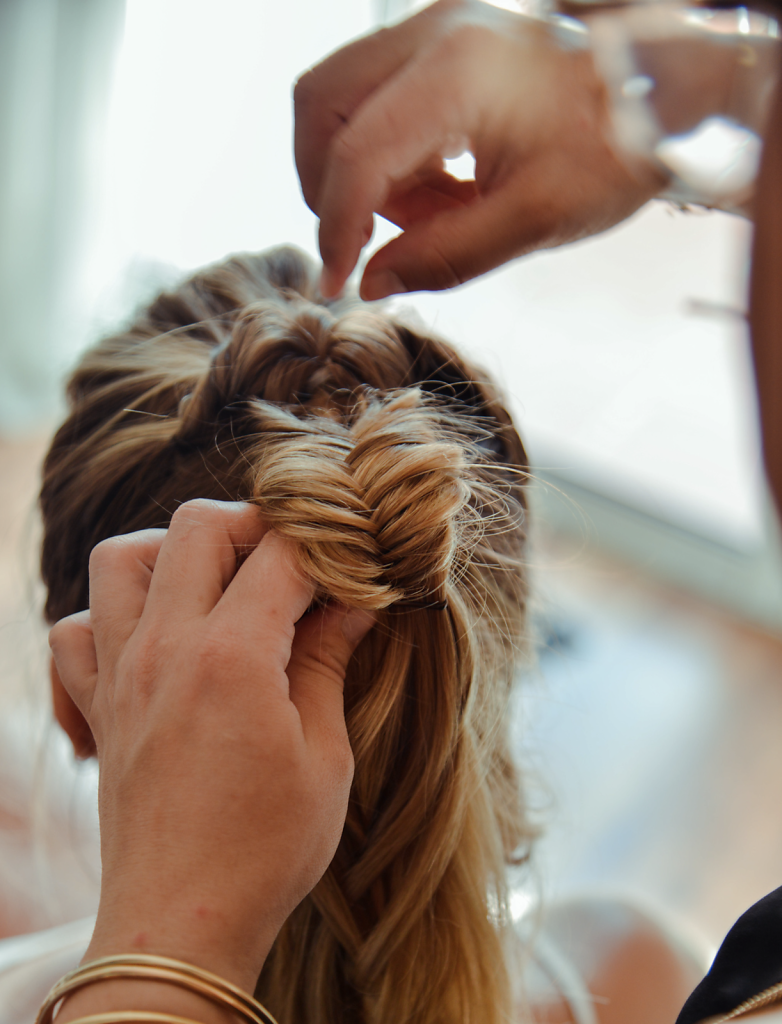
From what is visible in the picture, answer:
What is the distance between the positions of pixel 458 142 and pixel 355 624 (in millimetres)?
456

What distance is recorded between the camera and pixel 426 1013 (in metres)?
0.70

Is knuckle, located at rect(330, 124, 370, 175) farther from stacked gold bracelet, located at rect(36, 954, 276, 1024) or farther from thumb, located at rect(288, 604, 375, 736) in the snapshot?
stacked gold bracelet, located at rect(36, 954, 276, 1024)

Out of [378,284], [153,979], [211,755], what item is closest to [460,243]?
[378,284]

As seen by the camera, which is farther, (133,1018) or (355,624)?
(355,624)

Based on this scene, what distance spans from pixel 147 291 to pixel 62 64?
158 cm

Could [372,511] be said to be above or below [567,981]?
above

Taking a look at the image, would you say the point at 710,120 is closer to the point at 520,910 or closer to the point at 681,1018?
the point at 681,1018

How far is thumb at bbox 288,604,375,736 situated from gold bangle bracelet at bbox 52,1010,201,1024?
0.16 meters

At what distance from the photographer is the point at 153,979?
431 millimetres

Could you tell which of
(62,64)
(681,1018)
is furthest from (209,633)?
(62,64)

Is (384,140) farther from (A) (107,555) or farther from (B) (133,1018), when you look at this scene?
(B) (133,1018)

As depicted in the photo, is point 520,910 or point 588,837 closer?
point 520,910

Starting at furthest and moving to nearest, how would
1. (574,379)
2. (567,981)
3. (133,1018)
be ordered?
(574,379) < (567,981) < (133,1018)

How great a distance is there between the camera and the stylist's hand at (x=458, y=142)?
680 mm
